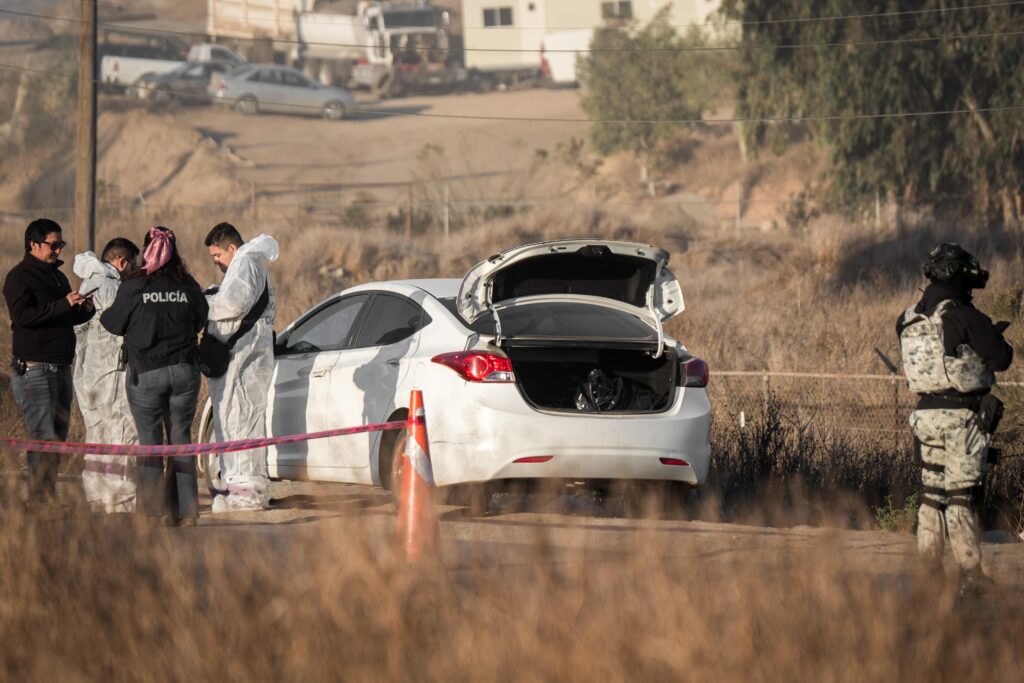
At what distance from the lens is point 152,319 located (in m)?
9.22

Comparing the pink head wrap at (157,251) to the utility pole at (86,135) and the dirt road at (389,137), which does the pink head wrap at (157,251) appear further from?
the dirt road at (389,137)

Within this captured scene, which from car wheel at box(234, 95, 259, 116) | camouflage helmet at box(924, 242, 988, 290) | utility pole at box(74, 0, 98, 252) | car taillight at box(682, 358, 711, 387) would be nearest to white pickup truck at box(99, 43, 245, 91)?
car wheel at box(234, 95, 259, 116)

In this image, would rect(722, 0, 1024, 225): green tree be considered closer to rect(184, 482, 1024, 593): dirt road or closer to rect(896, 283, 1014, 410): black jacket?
rect(184, 482, 1024, 593): dirt road

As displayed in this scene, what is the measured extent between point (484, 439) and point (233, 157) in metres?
54.0

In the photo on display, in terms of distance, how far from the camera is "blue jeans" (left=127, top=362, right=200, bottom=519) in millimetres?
9219

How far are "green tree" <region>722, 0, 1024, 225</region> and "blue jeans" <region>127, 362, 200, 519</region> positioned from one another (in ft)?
112

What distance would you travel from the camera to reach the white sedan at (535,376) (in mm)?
9344

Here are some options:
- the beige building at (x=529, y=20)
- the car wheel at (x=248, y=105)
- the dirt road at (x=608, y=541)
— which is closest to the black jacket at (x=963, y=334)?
the dirt road at (x=608, y=541)

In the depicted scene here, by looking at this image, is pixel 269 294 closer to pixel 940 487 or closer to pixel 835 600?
pixel 940 487

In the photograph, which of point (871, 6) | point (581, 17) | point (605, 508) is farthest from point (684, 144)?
point (605, 508)

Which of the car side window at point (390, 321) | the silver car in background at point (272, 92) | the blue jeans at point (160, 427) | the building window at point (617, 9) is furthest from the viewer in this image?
the building window at point (617, 9)

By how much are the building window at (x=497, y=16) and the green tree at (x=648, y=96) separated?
55.8 feet

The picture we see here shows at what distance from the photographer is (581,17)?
76.2 meters

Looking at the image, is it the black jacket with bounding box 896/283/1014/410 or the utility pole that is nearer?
the black jacket with bounding box 896/283/1014/410
